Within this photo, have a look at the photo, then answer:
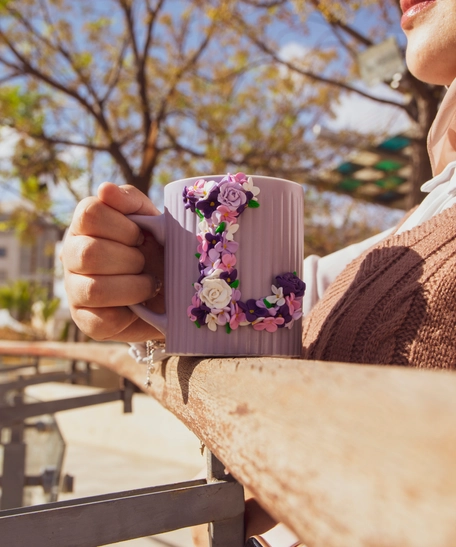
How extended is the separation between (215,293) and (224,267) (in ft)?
0.10

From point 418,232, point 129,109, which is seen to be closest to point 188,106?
point 129,109

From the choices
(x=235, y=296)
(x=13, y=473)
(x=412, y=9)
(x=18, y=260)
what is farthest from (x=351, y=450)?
(x=18, y=260)

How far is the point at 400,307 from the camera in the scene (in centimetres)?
70

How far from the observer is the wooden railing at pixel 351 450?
0.77 feet

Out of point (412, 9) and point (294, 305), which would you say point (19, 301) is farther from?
point (294, 305)

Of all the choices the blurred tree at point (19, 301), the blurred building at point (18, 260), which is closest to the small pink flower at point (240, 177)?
the blurred tree at point (19, 301)

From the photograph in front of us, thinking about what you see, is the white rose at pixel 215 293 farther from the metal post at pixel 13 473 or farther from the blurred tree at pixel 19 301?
the blurred tree at pixel 19 301

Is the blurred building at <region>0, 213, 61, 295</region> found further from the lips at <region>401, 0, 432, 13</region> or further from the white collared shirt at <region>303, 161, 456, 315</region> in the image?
the lips at <region>401, 0, 432, 13</region>

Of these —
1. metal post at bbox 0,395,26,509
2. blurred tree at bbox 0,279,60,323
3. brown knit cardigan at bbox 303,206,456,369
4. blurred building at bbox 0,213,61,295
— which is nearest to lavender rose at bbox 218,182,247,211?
brown knit cardigan at bbox 303,206,456,369

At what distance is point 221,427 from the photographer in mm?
440

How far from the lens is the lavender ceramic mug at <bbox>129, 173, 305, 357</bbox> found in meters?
0.63

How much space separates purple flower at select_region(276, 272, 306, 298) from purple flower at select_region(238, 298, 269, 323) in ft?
0.12

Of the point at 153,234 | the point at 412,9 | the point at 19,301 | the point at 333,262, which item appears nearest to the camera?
the point at 153,234

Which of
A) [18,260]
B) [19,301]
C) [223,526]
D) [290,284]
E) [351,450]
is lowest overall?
[223,526]
